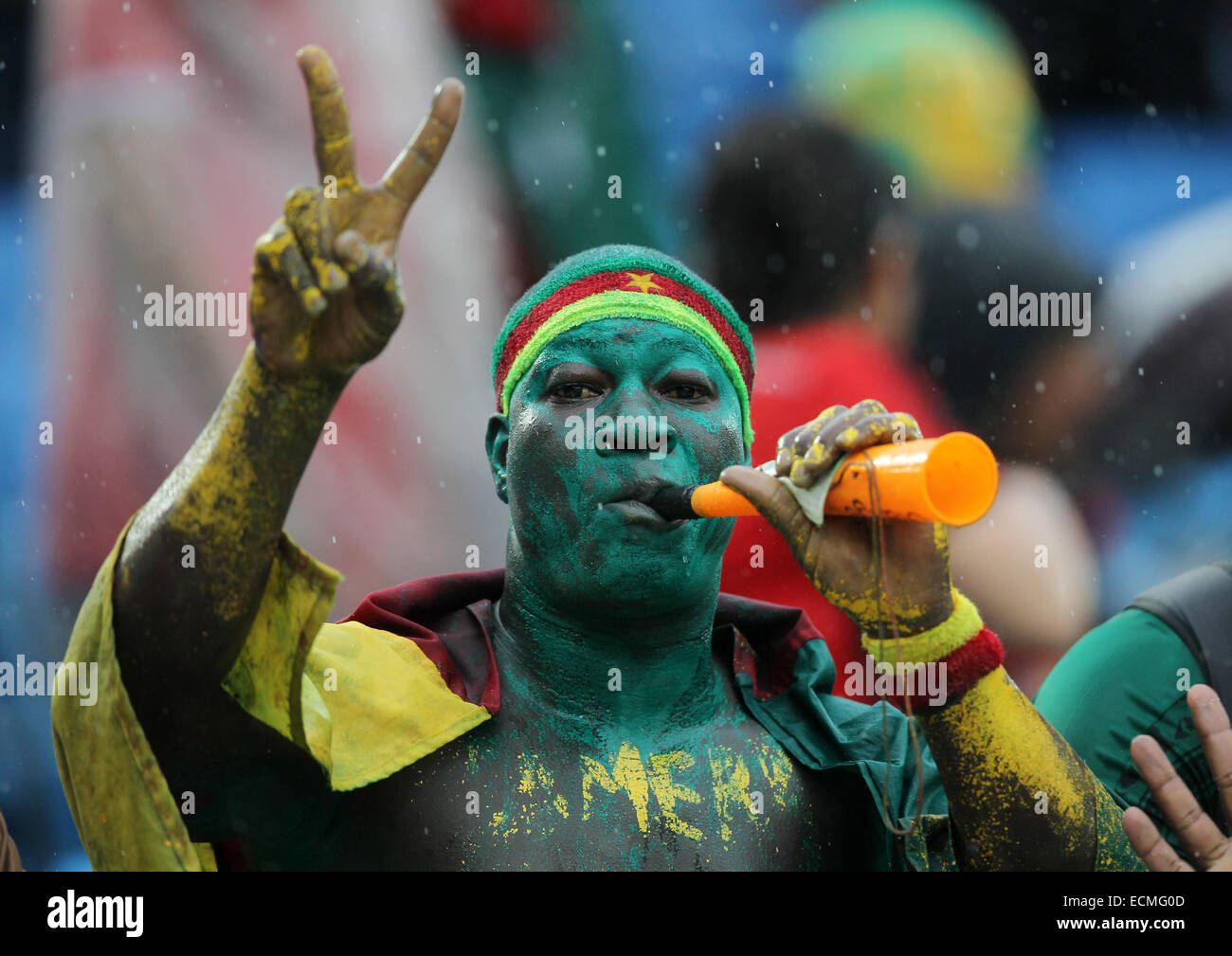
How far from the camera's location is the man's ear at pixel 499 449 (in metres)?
3.16

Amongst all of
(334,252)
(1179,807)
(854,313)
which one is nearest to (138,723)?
(334,252)

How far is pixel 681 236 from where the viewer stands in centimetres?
594

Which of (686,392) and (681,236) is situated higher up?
(681,236)

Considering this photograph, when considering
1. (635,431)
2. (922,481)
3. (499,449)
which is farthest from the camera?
(499,449)

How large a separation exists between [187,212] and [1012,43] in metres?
3.80

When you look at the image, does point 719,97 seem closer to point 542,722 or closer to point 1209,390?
point 1209,390

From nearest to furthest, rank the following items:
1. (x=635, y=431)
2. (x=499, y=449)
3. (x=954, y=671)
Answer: (x=954, y=671) < (x=635, y=431) < (x=499, y=449)

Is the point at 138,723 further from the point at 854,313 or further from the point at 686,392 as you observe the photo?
the point at 854,313

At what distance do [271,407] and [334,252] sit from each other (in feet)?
0.93

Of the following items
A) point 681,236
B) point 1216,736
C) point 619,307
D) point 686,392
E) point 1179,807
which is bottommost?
point 1179,807

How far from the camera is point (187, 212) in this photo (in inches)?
223

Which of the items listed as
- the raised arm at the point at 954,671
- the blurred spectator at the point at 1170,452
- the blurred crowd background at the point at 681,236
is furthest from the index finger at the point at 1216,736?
the blurred spectator at the point at 1170,452

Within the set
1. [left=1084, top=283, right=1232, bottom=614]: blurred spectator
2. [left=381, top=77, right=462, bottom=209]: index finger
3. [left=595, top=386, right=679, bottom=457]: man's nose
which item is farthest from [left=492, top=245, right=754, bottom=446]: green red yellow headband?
[left=1084, top=283, right=1232, bottom=614]: blurred spectator

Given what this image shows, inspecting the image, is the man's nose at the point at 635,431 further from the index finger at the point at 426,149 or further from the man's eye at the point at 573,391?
the index finger at the point at 426,149
